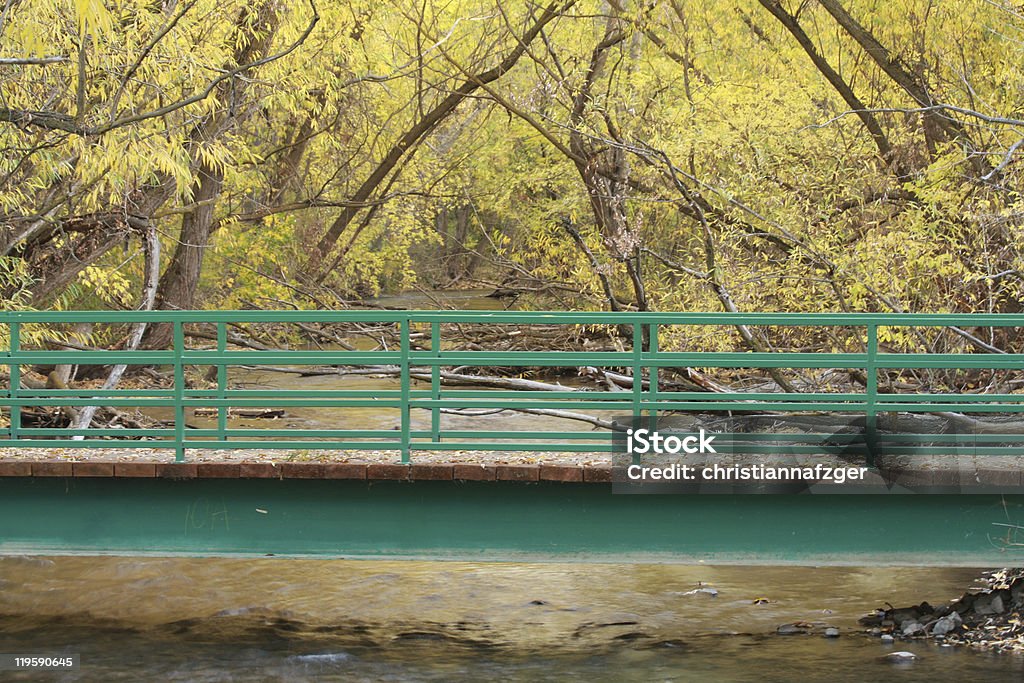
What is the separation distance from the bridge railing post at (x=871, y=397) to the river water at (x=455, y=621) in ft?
11.6

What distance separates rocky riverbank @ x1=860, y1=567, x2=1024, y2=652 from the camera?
1296 cm

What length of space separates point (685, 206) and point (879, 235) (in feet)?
11.5

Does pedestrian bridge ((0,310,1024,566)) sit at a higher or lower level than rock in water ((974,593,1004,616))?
higher

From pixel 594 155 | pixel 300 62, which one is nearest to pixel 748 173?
pixel 594 155

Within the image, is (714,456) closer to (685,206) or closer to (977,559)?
(977,559)

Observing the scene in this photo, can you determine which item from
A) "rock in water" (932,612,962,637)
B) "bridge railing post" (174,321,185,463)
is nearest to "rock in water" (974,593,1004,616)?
"rock in water" (932,612,962,637)

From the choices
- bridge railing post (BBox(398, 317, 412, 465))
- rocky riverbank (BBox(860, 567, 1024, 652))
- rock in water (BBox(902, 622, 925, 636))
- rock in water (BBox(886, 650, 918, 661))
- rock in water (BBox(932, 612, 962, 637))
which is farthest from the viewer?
rock in water (BBox(902, 622, 925, 636))

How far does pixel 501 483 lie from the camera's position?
9594 mm

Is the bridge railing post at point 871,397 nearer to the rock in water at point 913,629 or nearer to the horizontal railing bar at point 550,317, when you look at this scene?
the horizontal railing bar at point 550,317

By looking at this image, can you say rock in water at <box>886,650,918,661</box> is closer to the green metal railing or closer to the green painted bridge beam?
the green painted bridge beam

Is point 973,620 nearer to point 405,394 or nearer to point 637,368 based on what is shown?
point 637,368

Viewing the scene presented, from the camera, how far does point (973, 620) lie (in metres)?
13.4

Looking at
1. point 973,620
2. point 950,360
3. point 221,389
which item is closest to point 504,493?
point 221,389

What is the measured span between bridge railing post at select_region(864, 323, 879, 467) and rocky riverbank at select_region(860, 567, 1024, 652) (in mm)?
4328
